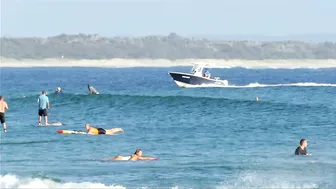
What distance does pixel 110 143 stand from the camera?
36.2 metres

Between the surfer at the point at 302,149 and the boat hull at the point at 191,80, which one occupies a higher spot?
the boat hull at the point at 191,80

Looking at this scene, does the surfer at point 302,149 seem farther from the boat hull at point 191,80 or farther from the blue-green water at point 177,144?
the boat hull at point 191,80

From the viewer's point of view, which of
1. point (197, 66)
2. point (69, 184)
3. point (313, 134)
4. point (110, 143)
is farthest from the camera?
point (197, 66)

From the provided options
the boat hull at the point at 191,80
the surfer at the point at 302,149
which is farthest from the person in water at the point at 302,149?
the boat hull at the point at 191,80

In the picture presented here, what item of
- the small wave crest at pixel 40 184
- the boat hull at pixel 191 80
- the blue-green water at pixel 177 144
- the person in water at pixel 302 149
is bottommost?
the small wave crest at pixel 40 184

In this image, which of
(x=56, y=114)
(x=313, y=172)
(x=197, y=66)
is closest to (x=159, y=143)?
(x=313, y=172)

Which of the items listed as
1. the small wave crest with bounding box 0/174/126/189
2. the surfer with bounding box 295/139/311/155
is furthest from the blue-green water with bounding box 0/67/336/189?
the surfer with bounding box 295/139/311/155

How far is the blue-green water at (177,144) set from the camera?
88.5 feet

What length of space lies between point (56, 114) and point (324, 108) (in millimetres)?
14080

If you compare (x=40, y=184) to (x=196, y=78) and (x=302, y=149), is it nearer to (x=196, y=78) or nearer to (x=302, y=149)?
(x=302, y=149)

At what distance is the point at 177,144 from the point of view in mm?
35781

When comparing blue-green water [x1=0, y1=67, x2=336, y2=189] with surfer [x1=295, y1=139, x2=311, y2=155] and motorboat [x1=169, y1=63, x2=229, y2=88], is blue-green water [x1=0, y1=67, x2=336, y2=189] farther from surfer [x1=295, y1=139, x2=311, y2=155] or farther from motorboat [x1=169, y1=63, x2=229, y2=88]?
motorboat [x1=169, y1=63, x2=229, y2=88]

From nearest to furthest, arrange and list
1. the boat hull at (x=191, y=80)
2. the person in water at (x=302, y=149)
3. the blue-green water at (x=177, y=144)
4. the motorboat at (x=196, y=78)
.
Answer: the blue-green water at (x=177, y=144) < the person in water at (x=302, y=149) < the motorboat at (x=196, y=78) < the boat hull at (x=191, y=80)

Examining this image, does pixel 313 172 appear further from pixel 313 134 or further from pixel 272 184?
pixel 313 134
